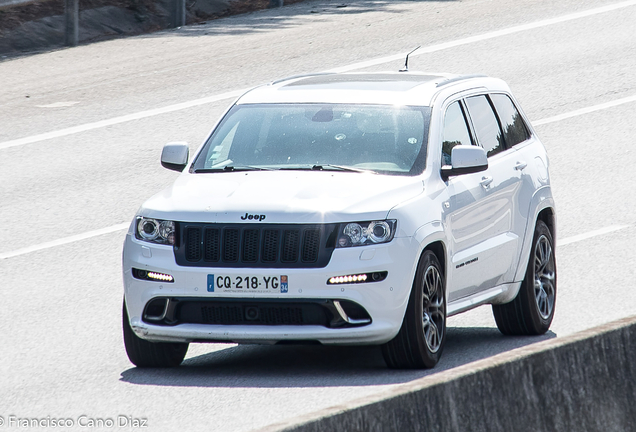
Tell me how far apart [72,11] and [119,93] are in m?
3.06

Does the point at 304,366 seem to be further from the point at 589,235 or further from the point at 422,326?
the point at 589,235

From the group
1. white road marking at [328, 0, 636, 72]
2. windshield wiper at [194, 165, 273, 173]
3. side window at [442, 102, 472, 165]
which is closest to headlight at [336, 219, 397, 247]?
windshield wiper at [194, 165, 273, 173]

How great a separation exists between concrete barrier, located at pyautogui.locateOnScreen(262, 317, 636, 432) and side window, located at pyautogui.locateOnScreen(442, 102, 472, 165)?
106 inches

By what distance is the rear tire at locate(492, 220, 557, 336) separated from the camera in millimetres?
9562

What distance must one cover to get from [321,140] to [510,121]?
1.93 meters

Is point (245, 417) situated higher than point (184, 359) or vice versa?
point (245, 417)

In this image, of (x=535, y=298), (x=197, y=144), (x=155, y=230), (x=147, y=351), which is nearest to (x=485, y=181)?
(x=535, y=298)

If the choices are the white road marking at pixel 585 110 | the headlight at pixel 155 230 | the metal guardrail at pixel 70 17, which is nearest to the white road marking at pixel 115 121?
the metal guardrail at pixel 70 17

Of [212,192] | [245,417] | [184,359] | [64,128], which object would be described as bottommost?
[64,128]

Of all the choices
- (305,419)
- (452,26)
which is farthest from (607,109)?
(305,419)

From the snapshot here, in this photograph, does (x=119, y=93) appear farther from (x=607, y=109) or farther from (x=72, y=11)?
(x=607, y=109)

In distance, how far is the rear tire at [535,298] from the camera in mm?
9562

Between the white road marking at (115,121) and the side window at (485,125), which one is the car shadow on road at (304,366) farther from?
the white road marking at (115,121)

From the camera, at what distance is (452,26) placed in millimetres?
21641
